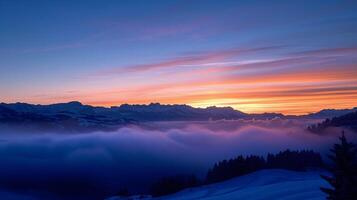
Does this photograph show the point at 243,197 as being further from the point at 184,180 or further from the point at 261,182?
the point at 184,180

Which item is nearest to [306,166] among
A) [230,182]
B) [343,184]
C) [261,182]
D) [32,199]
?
[230,182]

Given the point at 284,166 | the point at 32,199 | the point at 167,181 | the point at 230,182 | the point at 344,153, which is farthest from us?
the point at 32,199

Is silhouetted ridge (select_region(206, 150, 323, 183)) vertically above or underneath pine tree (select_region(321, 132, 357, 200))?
underneath

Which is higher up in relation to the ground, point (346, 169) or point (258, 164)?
point (346, 169)

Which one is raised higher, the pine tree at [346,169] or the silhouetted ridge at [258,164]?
the pine tree at [346,169]

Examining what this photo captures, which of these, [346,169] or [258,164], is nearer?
[346,169]

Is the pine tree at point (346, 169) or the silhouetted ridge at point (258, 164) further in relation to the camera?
the silhouetted ridge at point (258, 164)

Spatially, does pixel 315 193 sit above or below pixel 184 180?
above

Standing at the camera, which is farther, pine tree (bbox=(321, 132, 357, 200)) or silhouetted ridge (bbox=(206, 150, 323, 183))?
silhouetted ridge (bbox=(206, 150, 323, 183))

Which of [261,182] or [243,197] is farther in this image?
[261,182]

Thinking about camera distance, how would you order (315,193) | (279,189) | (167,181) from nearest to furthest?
1. (315,193)
2. (279,189)
3. (167,181)

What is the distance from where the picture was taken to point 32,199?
179375 mm

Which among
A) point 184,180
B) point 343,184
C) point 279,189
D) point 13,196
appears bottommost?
point 13,196

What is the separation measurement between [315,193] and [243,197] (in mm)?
14617
